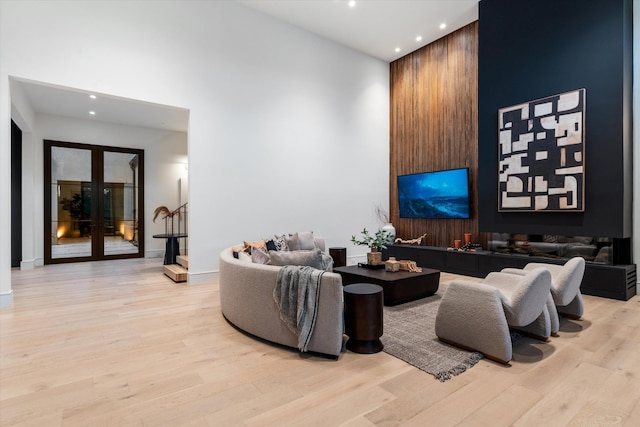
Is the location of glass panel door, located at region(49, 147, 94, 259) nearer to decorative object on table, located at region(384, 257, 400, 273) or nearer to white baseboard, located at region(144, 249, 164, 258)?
white baseboard, located at region(144, 249, 164, 258)

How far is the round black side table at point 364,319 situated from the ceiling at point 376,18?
539 cm

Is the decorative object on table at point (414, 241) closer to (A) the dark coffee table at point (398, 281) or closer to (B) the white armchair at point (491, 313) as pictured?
(A) the dark coffee table at point (398, 281)

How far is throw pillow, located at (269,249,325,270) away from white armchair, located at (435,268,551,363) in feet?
4.08

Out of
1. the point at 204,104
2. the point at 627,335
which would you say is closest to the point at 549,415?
the point at 627,335

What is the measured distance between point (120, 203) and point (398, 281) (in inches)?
293

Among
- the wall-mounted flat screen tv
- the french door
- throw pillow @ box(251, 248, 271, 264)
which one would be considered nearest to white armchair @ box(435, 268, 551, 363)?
throw pillow @ box(251, 248, 271, 264)

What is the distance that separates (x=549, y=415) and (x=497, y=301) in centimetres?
82

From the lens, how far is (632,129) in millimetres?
4594

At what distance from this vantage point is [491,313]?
2.58 metres

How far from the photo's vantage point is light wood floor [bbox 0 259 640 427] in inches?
75.1

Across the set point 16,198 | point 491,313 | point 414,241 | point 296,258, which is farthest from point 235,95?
point 16,198

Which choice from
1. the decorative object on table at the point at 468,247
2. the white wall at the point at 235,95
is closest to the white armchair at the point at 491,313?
the decorative object on table at the point at 468,247

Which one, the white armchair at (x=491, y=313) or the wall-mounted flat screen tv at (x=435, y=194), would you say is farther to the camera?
the wall-mounted flat screen tv at (x=435, y=194)

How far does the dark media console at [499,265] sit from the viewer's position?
4.34 m
